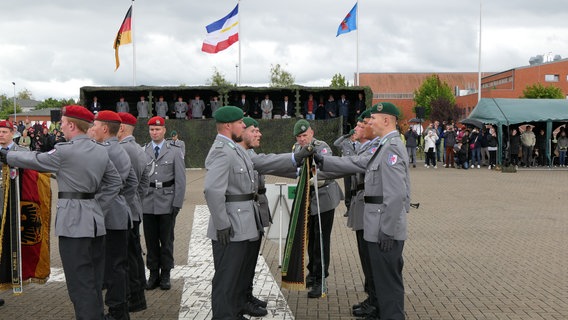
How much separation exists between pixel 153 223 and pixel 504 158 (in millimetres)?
24731

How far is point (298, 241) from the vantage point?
580 centimetres

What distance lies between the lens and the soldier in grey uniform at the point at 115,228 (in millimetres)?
5816

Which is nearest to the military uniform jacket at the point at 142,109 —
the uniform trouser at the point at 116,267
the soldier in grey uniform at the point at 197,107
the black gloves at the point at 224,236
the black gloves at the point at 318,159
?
the soldier in grey uniform at the point at 197,107

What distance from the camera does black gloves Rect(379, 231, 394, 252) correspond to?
5.17 meters

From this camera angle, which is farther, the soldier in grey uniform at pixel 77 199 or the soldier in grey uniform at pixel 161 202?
the soldier in grey uniform at pixel 161 202

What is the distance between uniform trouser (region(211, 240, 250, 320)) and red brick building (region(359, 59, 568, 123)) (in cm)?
8251

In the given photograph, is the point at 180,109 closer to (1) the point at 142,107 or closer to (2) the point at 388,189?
(1) the point at 142,107

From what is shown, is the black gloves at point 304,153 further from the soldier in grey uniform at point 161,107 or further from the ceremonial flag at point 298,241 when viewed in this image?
the soldier in grey uniform at point 161,107

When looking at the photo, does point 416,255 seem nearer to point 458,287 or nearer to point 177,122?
point 458,287

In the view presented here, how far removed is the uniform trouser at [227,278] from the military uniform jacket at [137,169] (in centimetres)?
163

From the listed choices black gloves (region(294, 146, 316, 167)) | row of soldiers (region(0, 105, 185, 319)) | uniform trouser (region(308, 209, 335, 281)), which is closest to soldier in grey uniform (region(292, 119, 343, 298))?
uniform trouser (region(308, 209, 335, 281))

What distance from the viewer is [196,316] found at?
622cm

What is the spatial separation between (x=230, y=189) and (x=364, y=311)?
6.71 ft

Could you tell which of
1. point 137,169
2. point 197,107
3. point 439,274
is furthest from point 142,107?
point 137,169
